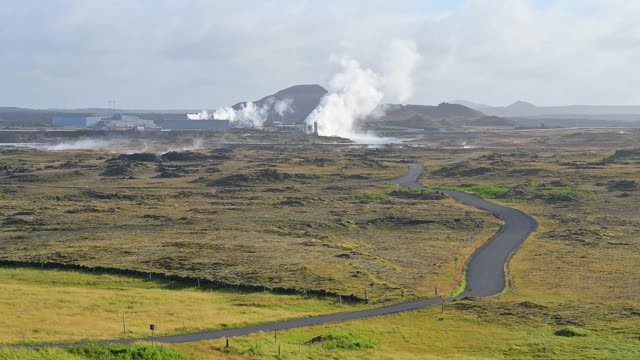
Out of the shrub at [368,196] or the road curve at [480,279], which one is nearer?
the road curve at [480,279]

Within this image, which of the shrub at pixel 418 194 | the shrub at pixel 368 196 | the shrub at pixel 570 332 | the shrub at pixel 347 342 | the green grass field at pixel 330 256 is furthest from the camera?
the shrub at pixel 418 194

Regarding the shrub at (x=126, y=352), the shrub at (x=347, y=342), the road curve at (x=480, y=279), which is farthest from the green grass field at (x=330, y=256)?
the road curve at (x=480, y=279)

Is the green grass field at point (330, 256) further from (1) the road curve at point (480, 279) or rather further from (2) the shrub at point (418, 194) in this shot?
(1) the road curve at point (480, 279)

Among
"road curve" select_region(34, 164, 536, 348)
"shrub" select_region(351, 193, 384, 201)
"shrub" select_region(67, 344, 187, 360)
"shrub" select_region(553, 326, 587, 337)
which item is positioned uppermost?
"shrub" select_region(67, 344, 187, 360)

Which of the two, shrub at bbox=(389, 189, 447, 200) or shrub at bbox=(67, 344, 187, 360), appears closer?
shrub at bbox=(67, 344, 187, 360)

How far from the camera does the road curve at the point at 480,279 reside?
4594 cm

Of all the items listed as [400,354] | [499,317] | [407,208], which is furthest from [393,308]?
[407,208]

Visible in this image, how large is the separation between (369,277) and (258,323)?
1718 centimetres

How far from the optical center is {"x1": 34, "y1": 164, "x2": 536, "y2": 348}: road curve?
4594cm

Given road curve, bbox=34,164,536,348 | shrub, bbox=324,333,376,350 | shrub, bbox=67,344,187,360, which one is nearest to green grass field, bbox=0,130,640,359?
shrub, bbox=324,333,376,350

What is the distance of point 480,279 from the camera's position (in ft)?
216

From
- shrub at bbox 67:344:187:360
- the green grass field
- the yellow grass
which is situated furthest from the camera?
the yellow grass

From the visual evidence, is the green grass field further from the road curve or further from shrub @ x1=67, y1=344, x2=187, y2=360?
the road curve

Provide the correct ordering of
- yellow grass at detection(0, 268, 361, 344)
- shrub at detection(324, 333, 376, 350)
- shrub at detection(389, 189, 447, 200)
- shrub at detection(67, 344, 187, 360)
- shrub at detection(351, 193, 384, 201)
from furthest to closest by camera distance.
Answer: shrub at detection(389, 189, 447, 200)
shrub at detection(351, 193, 384, 201)
yellow grass at detection(0, 268, 361, 344)
shrub at detection(324, 333, 376, 350)
shrub at detection(67, 344, 187, 360)
